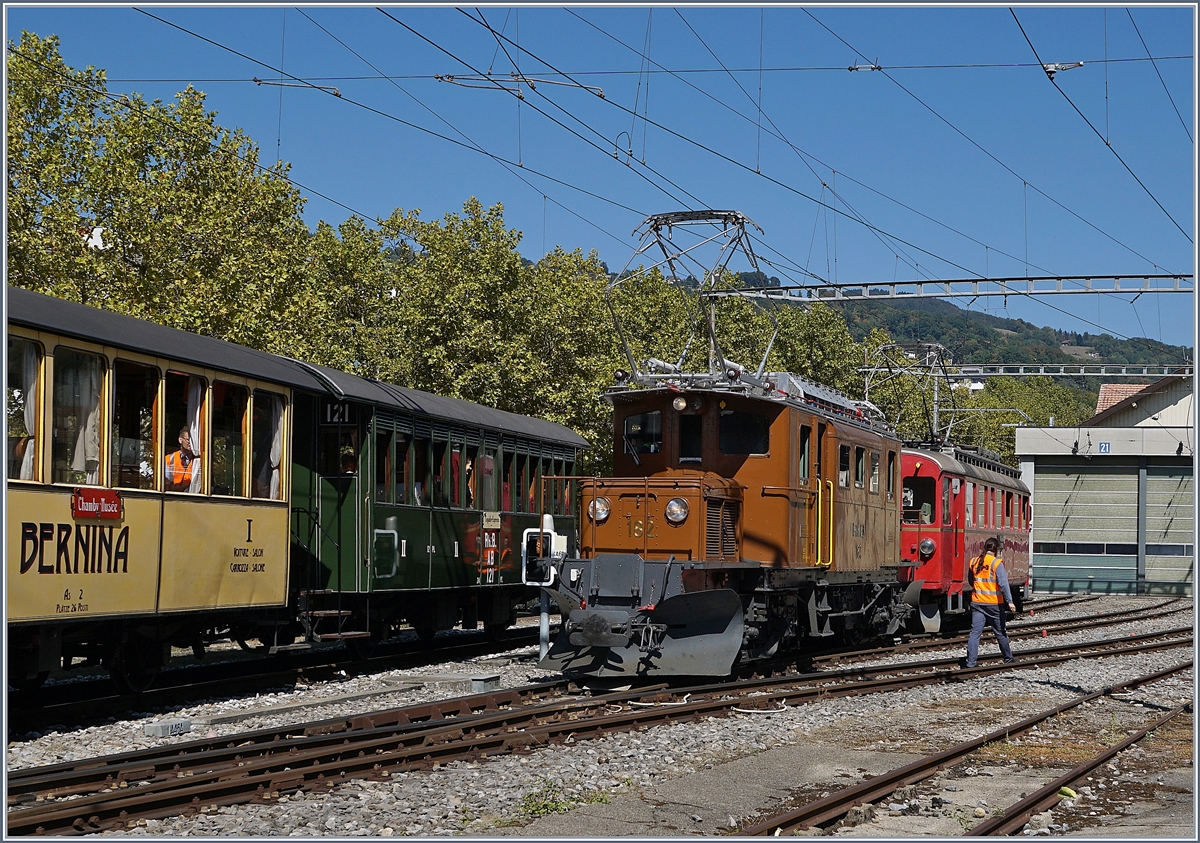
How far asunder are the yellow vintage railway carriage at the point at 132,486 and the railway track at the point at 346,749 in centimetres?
212

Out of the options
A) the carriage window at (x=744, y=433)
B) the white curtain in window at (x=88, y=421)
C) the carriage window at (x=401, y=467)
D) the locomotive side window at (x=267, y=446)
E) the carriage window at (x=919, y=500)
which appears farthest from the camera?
the carriage window at (x=919, y=500)

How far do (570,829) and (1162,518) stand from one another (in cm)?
4303

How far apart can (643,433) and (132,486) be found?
620cm

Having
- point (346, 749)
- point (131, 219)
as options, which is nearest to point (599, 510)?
point (346, 749)

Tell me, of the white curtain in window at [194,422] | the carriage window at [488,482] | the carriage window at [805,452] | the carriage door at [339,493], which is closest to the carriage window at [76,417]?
the white curtain in window at [194,422]

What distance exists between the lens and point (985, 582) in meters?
16.6

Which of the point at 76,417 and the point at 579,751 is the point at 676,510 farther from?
the point at 76,417

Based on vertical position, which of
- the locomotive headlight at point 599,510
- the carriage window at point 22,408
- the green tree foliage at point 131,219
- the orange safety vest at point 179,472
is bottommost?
the locomotive headlight at point 599,510

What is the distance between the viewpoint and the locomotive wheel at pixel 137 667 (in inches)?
491

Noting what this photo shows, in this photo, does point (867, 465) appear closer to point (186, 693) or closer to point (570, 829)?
point (186, 693)

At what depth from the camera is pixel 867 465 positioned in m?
17.7

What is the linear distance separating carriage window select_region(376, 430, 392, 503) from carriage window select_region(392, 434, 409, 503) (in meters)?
0.20

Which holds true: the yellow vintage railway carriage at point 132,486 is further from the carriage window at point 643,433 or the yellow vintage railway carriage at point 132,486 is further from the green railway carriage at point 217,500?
the carriage window at point 643,433

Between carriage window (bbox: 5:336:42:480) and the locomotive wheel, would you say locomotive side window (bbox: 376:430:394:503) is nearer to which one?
the locomotive wheel
